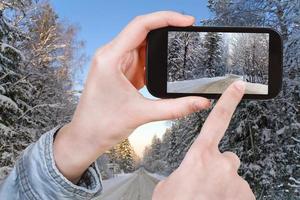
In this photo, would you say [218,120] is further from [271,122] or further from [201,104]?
[271,122]

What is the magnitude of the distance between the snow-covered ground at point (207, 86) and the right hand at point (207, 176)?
23 centimetres

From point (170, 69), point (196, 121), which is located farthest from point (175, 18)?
point (196, 121)

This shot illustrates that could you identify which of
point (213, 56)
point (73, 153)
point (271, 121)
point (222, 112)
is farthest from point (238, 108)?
point (222, 112)

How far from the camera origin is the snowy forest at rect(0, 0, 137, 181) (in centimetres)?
1334

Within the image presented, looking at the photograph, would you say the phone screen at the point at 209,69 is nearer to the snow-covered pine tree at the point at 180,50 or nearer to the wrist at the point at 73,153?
the snow-covered pine tree at the point at 180,50

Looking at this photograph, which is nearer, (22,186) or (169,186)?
(169,186)

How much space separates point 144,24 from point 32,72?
15.4 metres

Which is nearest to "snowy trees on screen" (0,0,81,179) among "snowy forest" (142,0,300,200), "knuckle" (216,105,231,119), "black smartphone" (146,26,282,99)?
"snowy forest" (142,0,300,200)

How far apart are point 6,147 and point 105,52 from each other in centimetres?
1404

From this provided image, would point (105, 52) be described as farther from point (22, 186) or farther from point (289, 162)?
point (289, 162)

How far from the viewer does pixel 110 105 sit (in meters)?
1.05

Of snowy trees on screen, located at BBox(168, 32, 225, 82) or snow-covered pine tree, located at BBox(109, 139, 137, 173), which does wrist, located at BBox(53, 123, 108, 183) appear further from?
snow-covered pine tree, located at BBox(109, 139, 137, 173)

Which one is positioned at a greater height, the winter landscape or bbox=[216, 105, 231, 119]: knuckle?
bbox=[216, 105, 231, 119]: knuckle

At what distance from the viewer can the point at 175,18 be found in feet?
3.25
